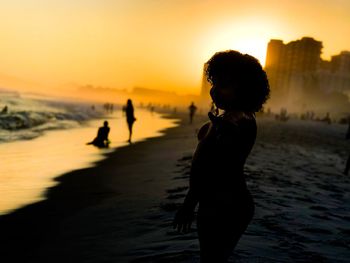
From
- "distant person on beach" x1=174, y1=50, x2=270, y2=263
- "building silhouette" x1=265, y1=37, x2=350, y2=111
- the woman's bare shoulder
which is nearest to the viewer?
"distant person on beach" x1=174, y1=50, x2=270, y2=263

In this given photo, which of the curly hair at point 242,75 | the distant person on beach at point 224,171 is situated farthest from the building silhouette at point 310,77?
the distant person on beach at point 224,171

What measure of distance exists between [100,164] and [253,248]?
893cm

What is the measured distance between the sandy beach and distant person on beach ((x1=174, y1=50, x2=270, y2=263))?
1.73 meters

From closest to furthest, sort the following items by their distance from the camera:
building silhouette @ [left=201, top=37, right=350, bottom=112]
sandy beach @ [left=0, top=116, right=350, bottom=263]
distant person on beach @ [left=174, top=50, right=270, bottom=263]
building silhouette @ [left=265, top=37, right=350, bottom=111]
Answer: distant person on beach @ [left=174, top=50, right=270, bottom=263]
sandy beach @ [left=0, top=116, right=350, bottom=263]
building silhouette @ [left=201, top=37, right=350, bottom=112]
building silhouette @ [left=265, top=37, right=350, bottom=111]

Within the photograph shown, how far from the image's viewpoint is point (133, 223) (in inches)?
231

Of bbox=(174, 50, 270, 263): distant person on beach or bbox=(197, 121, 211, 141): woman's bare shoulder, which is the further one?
bbox=(197, 121, 211, 141): woman's bare shoulder

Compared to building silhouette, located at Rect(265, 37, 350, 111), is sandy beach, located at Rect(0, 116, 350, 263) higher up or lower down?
lower down

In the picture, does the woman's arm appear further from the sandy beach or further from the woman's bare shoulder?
the sandy beach

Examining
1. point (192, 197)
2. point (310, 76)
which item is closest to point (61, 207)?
point (192, 197)

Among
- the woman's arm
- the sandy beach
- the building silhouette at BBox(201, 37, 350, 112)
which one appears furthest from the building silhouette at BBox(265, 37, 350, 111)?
the woman's arm

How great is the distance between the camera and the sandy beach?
4539 millimetres

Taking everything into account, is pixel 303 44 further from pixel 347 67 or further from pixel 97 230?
pixel 97 230

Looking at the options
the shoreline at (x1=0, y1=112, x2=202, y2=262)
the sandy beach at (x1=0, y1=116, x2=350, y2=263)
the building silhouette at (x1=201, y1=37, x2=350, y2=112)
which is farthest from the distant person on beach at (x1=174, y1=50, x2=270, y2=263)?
the building silhouette at (x1=201, y1=37, x2=350, y2=112)

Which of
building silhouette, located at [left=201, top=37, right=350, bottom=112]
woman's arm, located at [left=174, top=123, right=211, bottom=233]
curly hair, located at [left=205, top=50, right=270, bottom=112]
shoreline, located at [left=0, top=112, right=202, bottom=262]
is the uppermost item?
building silhouette, located at [left=201, top=37, right=350, bottom=112]
